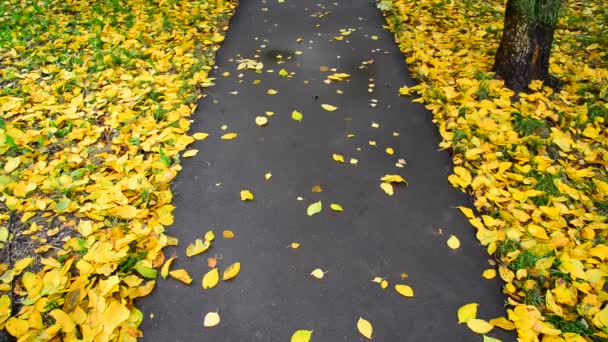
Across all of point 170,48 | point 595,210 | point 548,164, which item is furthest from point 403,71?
point 170,48

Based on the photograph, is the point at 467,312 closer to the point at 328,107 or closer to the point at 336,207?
the point at 336,207

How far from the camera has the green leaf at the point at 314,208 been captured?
2773mm

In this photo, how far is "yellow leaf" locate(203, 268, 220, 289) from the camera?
91.8 inches

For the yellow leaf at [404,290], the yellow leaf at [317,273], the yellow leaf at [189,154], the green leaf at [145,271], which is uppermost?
the yellow leaf at [189,154]

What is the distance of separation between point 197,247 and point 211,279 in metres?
0.28

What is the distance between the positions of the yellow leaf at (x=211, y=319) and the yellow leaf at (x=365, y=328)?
2.63ft

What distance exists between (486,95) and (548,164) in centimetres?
101

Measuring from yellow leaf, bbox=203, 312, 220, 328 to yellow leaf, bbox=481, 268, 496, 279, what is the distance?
1.63 metres

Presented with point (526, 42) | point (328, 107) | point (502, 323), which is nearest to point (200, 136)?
point (328, 107)

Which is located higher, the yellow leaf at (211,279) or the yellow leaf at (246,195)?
the yellow leaf at (246,195)

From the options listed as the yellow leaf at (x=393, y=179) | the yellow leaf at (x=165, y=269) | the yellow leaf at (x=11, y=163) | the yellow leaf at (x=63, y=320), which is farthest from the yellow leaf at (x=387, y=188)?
the yellow leaf at (x=11, y=163)

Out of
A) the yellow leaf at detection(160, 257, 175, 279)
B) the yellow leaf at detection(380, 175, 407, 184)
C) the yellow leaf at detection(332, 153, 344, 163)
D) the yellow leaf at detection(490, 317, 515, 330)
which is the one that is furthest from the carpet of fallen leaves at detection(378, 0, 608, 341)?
the yellow leaf at detection(160, 257, 175, 279)

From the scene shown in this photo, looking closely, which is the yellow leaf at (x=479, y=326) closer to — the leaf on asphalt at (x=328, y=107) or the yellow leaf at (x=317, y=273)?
the yellow leaf at (x=317, y=273)

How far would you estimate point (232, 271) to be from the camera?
94.3 inches
